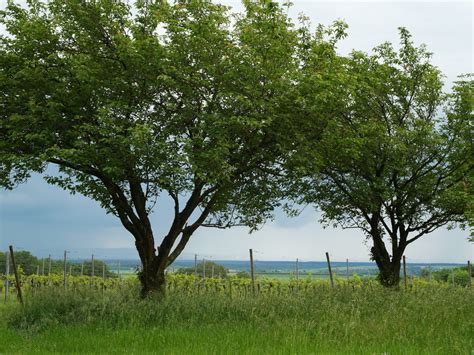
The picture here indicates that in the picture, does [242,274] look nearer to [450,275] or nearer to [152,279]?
[450,275]

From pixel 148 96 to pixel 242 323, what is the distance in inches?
280

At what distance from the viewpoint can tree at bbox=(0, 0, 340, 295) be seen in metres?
14.1

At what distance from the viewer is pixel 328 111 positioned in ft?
51.6

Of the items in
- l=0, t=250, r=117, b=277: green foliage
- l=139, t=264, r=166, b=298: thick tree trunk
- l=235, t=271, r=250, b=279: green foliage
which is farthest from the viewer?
l=0, t=250, r=117, b=277: green foliage

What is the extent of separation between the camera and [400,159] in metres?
21.0

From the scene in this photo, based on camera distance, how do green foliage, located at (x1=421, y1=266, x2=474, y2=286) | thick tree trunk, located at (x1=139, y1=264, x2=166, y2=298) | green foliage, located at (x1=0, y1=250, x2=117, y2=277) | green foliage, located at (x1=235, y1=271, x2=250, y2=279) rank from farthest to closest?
green foliage, located at (x1=0, y1=250, x2=117, y2=277) < green foliage, located at (x1=421, y1=266, x2=474, y2=286) < green foliage, located at (x1=235, y1=271, x2=250, y2=279) < thick tree trunk, located at (x1=139, y1=264, x2=166, y2=298)

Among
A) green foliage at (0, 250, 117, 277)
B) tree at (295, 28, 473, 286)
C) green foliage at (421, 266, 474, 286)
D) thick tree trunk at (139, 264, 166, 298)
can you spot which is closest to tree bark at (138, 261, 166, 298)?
thick tree trunk at (139, 264, 166, 298)

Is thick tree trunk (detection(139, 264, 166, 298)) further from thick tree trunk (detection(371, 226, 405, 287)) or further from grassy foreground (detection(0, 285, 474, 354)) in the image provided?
thick tree trunk (detection(371, 226, 405, 287))

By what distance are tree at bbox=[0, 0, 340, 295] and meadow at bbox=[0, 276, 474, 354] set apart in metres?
2.88

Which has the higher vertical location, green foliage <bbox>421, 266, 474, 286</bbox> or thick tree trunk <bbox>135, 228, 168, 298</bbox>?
thick tree trunk <bbox>135, 228, 168, 298</bbox>

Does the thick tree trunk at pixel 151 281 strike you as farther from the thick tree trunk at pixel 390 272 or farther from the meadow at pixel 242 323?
the thick tree trunk at pixel 390 272

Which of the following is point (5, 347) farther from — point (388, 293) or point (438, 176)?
point (438, 176)

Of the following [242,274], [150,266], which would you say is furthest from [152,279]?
[242,274]

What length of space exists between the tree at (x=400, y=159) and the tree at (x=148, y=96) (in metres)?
5.75
